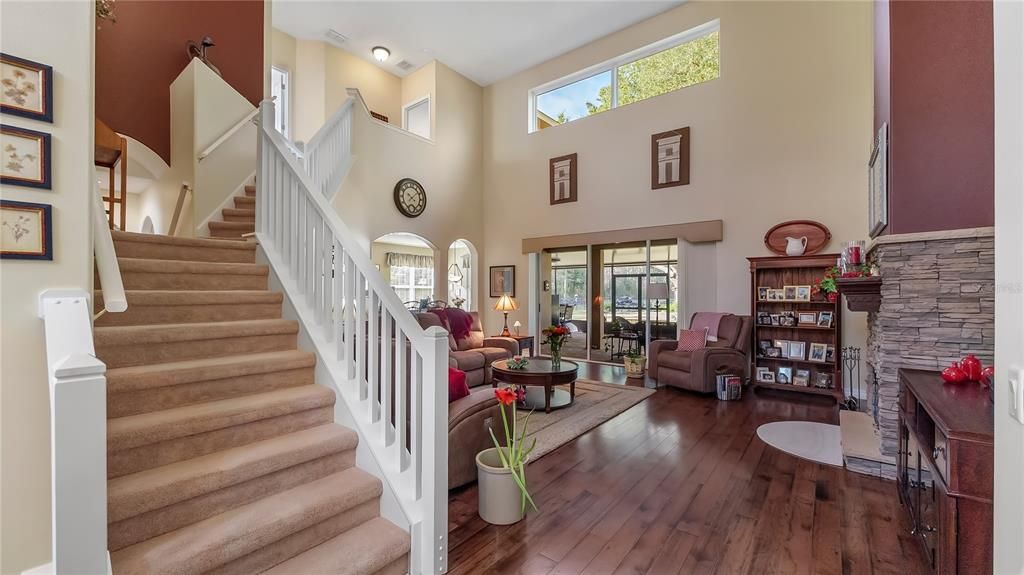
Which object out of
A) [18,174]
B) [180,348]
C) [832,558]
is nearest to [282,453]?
[180,348]

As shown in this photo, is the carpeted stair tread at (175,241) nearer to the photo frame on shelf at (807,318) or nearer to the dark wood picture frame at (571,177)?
the dark wood picture frame at (571,177)

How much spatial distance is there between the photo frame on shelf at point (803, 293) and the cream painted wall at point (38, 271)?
609 centimetres

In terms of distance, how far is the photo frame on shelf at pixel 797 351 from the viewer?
5.01 meters

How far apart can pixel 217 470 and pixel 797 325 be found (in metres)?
5.69

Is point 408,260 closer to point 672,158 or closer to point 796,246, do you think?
point 672,158

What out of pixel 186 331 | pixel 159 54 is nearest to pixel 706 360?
pixel 186 331

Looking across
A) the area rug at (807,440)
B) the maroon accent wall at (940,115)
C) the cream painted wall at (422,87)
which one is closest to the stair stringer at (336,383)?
the area rug at (807,440)

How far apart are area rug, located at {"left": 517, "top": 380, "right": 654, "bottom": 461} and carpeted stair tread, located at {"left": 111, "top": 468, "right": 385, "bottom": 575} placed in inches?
61.9

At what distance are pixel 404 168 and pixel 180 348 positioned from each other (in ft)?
18.1

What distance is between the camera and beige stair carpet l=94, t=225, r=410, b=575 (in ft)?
4.91

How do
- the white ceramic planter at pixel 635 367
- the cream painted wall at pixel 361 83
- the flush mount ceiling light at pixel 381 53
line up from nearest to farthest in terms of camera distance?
1. the white ceramic planter at pixel 635 367
2. the cream painted wall at pixel 361 83
3. the flush mount ceiling light at pixel 381 53

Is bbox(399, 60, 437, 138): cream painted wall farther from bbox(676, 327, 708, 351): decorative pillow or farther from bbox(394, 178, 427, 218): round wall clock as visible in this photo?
bbox(676, 327, 708, 351): decorative pillow

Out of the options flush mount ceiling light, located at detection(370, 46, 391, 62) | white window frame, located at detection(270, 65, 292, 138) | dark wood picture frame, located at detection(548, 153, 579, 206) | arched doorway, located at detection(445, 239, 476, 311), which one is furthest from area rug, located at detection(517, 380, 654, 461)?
flush mount ceiling light, located at detection(370, 46, 391, 62)

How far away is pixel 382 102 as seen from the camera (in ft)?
26.2
